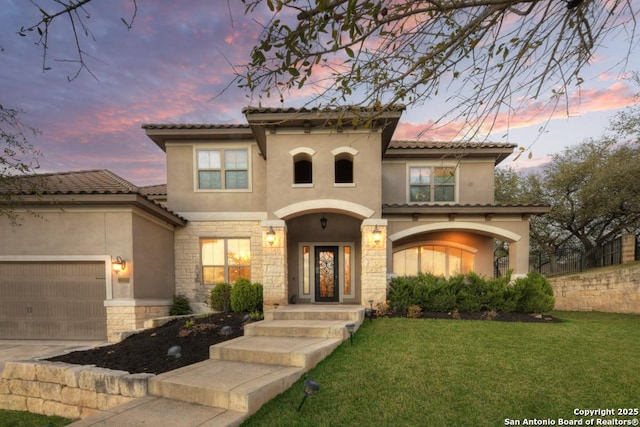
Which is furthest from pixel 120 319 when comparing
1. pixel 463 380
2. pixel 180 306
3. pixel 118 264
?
pixel 463 380

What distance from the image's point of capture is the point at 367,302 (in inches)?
355

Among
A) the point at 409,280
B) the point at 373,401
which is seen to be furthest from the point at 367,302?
the point at 373,401

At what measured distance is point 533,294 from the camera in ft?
29.2

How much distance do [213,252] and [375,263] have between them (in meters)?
5.65

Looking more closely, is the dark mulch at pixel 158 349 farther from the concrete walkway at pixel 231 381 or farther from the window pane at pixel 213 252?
the window pane at pixel 213 252

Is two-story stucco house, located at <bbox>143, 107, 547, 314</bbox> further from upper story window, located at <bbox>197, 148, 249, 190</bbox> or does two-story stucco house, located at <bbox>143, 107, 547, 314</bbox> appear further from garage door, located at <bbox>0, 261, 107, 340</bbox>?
garage door, located at <bbox>0, 261, 107, 340</bbox>

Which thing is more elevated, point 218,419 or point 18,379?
point 218,419

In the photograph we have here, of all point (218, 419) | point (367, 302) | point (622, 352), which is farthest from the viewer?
point (367, 302)

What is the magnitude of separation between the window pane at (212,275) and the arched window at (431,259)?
260 inches

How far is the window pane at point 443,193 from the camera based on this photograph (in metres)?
11.8

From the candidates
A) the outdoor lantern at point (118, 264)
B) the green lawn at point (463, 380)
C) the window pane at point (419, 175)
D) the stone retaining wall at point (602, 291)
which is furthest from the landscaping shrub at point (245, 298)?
the stone retaining wall at point (602, 291)

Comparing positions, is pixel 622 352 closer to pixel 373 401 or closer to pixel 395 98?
pixel 373 401

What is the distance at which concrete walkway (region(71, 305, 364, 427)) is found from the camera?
3562 mm

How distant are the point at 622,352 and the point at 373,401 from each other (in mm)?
5070
